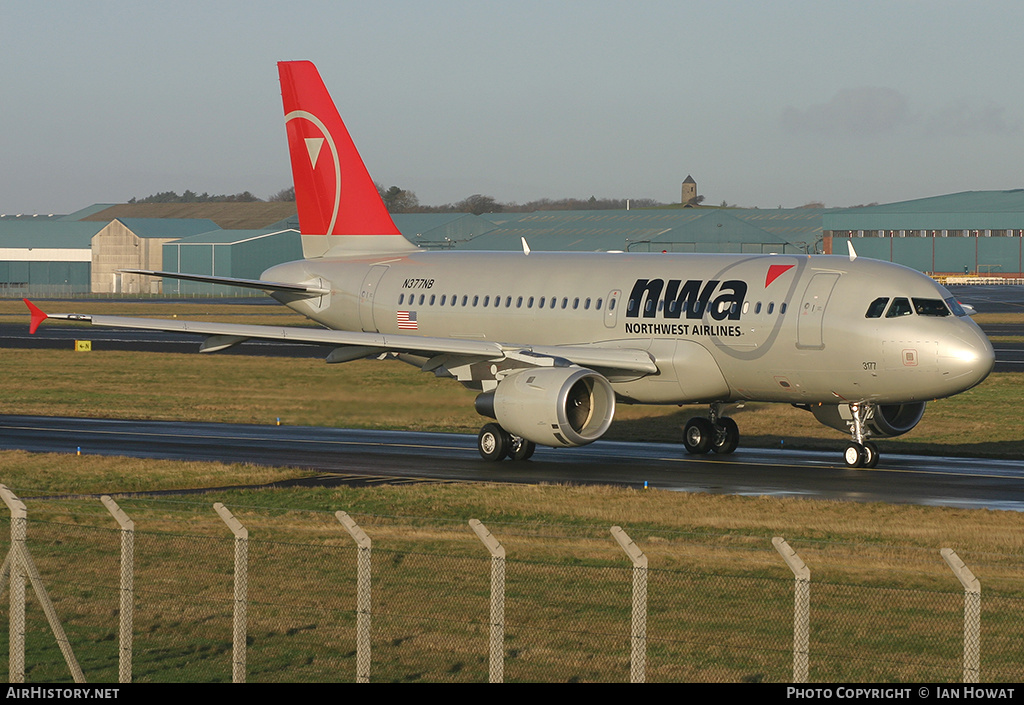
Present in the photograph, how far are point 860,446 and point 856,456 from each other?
30 centimetres

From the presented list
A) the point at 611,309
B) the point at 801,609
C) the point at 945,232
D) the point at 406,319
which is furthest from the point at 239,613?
the point at 945,232

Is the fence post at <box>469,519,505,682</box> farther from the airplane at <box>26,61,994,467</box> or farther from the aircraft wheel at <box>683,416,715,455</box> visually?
the aircraft wheel at <box>683,416,715,455</box>

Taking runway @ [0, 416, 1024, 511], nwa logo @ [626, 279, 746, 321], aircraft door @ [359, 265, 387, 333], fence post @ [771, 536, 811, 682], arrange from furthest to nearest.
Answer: aircraft door @ [359, 265, 387, 333]
nwa logo @ [626, 279, 746, 321]
runway @ [0, 416, 1024, 511]
fence post @ [771, 536, 811, 682]

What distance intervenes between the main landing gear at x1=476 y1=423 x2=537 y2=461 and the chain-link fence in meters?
9.18

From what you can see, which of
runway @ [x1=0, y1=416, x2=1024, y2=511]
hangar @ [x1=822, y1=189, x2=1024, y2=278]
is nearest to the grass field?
runway @ [x1=0, y1=416, x2=1024, y2=511]

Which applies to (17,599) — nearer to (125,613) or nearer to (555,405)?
(125,613)

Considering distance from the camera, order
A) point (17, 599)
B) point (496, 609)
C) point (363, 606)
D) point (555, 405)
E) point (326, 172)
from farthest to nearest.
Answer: point (326, 172)
point (555, 405)
point (17, 599)
point (363, 606)
point (496, 609)

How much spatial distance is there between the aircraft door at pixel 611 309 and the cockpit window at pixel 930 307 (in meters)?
7.46

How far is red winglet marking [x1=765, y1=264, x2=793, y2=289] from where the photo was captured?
107 feet

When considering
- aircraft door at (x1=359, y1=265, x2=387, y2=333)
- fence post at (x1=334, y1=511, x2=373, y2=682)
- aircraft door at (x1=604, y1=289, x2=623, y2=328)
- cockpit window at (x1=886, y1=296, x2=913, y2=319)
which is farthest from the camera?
aircraft door at (x1=359, y1=265, x2=387, y2=333)

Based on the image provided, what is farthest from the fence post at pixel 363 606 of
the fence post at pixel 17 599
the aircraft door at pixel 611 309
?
the aircraft door at pixel 611 309

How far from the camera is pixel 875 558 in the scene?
20875mm

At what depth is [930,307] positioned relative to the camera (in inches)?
1206

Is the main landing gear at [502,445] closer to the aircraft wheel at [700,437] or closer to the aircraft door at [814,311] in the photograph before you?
the aircraft wheel at [700,437]
